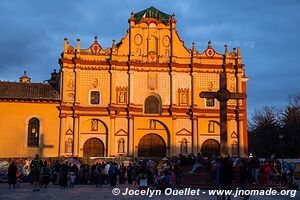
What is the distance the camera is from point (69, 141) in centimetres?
4072

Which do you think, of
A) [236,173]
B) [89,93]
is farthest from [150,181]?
[89,93]

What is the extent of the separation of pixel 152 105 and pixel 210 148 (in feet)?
25.1

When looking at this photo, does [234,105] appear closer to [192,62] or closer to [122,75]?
[192,62]

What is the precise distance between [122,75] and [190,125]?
888 cm

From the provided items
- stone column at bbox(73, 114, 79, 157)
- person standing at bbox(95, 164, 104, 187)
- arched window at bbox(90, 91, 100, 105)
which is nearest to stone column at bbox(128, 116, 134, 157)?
arched window at bbox(90, 91, 100, 105)

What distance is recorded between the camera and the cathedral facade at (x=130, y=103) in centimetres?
4069

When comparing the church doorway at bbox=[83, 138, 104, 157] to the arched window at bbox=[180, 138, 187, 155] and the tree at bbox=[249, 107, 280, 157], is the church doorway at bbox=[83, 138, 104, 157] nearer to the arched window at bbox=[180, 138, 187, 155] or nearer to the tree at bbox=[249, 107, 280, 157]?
the arched window at bbox=[180, 138, 187, 155]

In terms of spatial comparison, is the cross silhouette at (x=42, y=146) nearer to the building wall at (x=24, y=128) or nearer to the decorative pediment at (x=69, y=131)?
the building wall at (x=24, y=128)

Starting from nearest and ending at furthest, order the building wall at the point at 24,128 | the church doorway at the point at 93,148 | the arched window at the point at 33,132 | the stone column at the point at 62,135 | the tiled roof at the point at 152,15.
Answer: the building wall at the point at 24,128 → the stone column at the point at 62,135 → the arched window at the point at 33,132 → the church doorway at the point at 93,148 → the tiled roof at the point at 152,15

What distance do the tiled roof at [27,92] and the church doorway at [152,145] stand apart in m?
9.91

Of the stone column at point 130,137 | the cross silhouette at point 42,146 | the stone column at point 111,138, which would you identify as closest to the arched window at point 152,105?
the stone column at point 130,137

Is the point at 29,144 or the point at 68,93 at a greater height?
the point at 68,93

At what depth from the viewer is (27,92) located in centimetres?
4166

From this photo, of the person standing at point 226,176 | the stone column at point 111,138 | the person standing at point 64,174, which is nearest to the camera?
the person standing at point 226,176
